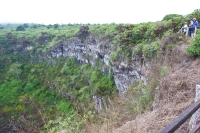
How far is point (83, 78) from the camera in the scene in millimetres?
33688

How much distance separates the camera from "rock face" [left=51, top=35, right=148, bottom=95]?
19.6 m

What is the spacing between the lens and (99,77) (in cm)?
3031

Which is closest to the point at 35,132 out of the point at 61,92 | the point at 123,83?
the point at 123,83

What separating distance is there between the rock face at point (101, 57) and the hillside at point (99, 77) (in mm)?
124

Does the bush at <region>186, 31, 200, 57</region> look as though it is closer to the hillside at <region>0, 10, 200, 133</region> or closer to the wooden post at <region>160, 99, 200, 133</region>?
the hillside at <region>0, 10, 200, 133</region>

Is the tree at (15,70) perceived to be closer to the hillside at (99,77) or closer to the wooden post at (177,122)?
the hillside at (99,77)

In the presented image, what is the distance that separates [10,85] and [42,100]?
10514 mm

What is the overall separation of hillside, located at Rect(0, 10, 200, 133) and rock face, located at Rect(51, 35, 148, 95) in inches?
4.9

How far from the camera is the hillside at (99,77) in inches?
241

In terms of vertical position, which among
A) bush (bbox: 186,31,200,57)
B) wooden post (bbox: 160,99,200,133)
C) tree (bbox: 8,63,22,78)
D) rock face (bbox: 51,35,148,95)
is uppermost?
bush (bbox: 186,31,200,57)

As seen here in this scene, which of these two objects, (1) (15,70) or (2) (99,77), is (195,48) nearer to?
(2) (99,77)

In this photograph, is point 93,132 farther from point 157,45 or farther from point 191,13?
point 191,13

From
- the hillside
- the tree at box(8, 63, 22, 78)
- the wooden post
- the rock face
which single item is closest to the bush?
the hillside

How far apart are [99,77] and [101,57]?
10.9 feet
